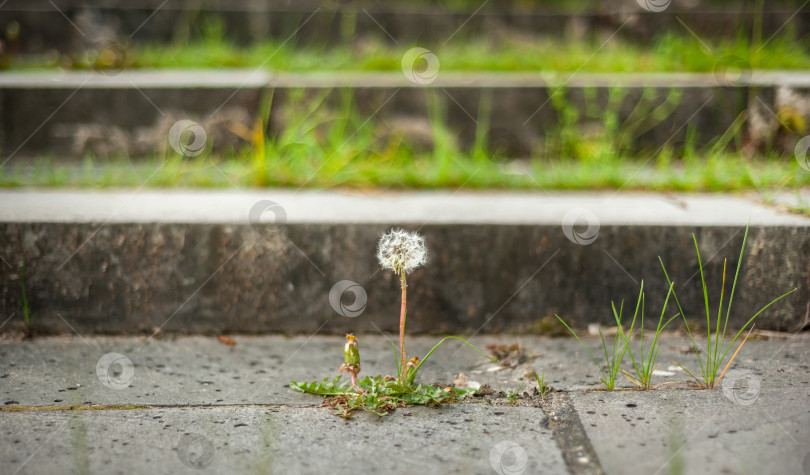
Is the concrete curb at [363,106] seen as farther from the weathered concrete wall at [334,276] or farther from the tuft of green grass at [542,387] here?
the tuft of green grass at [542,387]

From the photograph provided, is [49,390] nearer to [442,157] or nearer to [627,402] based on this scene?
[627,402]

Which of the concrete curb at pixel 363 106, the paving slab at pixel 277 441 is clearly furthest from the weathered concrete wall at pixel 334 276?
the concrete curb at pixel 363 106

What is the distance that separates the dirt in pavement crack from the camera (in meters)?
1.12

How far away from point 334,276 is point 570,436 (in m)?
0.81

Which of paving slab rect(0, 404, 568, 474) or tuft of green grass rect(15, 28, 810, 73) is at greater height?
tuft of green grass rect(15, 28, 810, 73)

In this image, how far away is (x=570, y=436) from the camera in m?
1.23

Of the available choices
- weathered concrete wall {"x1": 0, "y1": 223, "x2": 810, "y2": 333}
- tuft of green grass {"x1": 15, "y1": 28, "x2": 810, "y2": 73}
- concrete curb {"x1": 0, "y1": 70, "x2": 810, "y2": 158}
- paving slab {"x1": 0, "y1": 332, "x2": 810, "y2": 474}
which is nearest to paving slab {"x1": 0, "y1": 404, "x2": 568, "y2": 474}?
paving slab {"x1": 0, "y1": 332, "x2": 810, "y2": 474}

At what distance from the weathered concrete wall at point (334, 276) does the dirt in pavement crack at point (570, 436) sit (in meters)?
0.45

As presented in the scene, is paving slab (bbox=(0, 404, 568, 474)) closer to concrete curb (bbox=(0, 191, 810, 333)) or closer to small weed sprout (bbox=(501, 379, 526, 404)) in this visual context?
small weed sprout (bbox=(501, 379, 526, 404))

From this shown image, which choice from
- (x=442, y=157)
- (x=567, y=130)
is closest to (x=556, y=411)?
(x=442, y=157)

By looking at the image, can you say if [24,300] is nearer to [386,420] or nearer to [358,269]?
[358,269]

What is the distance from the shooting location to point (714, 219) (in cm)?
182

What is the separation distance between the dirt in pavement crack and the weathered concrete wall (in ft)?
1.48

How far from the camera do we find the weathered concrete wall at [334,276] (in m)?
1.79
